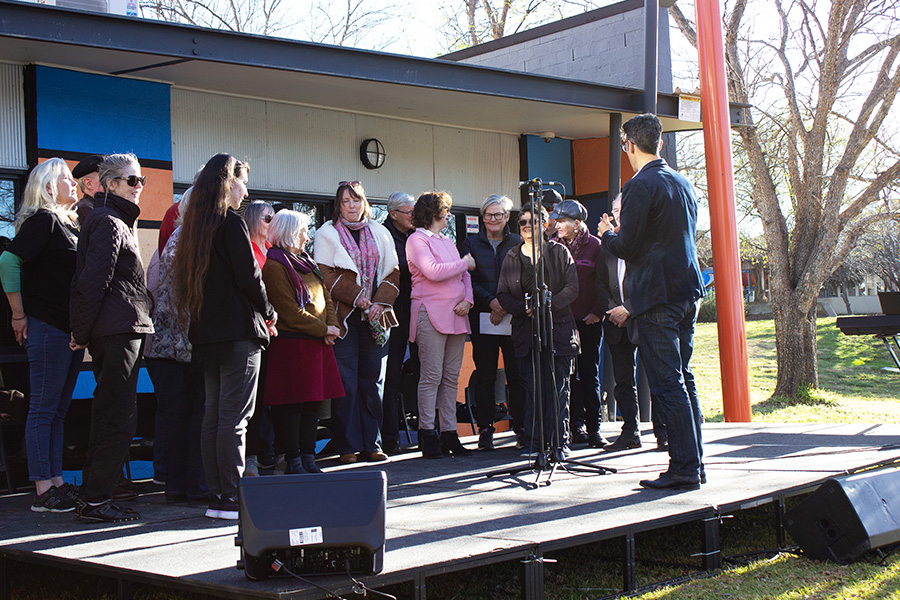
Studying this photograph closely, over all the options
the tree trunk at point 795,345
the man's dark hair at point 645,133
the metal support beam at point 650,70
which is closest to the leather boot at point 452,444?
the man's dark hair at point 645,133

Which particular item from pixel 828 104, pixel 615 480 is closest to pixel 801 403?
pixel 828 104

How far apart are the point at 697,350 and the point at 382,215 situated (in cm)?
1634

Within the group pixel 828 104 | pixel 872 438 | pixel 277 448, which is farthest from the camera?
pixel 828 104

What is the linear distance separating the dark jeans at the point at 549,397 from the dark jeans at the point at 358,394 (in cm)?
99

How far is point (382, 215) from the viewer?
852cm

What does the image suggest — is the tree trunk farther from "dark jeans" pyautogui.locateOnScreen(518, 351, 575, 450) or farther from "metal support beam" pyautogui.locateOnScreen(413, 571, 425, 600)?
"metal support beam" pyautogui.locateOnScreen(413, 571, 425, 600)

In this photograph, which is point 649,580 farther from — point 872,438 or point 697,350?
point 697,350

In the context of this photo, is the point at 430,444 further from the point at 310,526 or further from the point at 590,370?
the point at 310,526

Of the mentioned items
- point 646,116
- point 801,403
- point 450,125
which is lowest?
point 801,403

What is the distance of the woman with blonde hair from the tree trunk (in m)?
11.0

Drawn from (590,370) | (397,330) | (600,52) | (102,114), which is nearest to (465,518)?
(397,330)

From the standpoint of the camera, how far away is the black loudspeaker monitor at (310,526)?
116 inches

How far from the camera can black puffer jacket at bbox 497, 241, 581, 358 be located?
5.87 meters

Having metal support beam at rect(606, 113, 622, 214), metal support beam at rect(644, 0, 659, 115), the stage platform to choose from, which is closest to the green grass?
the stage platform
